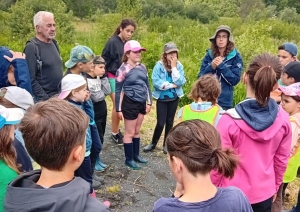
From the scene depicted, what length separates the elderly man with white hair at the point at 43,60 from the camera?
3.97 m

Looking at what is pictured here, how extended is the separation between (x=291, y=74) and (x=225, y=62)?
0.90 m

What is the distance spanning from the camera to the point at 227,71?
450 centimetres

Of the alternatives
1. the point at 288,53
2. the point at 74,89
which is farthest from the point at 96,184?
the point at 288,53

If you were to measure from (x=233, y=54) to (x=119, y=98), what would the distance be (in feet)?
5.22

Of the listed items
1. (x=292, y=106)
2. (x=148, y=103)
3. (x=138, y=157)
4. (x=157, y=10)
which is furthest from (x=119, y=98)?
(x=157, y=10)

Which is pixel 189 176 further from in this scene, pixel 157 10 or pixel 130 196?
pixel 157 10

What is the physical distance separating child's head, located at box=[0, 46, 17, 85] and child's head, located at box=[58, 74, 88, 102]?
79cm

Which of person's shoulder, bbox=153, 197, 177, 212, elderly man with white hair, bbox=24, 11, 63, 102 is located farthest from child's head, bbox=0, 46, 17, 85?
person's shoulder, bbox=153, 197, 177, 212

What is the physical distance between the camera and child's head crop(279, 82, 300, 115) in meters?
3.22

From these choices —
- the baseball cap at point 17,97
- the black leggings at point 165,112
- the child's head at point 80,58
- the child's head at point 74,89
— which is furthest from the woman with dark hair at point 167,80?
the baseball cap at point 17,97

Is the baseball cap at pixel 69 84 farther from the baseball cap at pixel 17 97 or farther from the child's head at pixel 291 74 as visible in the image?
the child's head at pixel 291 74

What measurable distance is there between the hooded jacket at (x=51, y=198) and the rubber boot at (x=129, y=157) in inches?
121

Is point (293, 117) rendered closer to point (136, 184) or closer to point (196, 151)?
point (196, 151)

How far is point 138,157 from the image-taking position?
16.0 ft
